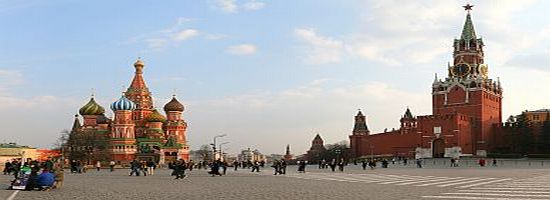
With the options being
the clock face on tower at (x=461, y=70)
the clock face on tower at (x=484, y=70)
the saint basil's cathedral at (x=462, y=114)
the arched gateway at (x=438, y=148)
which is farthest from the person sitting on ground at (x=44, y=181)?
the clock face on tower at (x=484, y=70)

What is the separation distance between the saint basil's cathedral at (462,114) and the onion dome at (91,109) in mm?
44194

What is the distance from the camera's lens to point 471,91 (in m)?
93.6

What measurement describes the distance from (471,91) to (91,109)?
174ft

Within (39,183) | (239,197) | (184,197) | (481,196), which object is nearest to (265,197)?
(239,197)

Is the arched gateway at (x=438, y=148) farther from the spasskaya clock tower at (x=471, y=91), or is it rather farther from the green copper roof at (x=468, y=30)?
the green copper roof at (x=468, y=30)

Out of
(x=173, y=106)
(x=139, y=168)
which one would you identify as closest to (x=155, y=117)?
(x=173, y=106)

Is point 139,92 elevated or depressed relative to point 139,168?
elevated

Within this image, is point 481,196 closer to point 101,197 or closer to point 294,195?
point 294,195

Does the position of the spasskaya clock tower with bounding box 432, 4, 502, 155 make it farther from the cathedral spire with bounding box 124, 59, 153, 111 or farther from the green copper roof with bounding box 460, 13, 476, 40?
the cathedral spire with bounding box 124, 59, 153, 111

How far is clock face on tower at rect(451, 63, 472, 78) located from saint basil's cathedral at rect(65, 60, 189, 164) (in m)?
39.7

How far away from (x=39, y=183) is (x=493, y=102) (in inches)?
3421

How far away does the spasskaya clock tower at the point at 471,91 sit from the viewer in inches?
3652

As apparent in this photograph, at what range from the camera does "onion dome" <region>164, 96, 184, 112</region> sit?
9450 centimetres

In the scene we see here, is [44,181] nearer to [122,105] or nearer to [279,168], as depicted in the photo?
[279,168]
